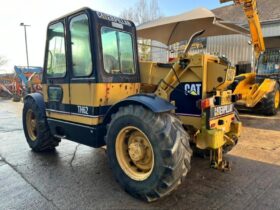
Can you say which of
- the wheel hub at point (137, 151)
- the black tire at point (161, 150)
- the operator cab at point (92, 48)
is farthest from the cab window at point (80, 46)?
the wheel hub at point (137, 151)

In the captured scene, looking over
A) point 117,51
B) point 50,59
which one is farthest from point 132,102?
point 50,59

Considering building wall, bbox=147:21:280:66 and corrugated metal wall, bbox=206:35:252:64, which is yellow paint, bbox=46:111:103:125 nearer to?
building wall, bbox=147:21:280:66

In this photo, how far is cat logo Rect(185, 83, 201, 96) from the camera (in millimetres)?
3799

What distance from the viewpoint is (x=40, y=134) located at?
200 inches

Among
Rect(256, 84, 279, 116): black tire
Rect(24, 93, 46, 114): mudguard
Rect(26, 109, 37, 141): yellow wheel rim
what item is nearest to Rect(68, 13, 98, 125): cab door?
Rect(24, 93, 46, 114): mudguard

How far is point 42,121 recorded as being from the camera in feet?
16.5

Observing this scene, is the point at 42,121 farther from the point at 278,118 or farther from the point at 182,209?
the point at 278,118

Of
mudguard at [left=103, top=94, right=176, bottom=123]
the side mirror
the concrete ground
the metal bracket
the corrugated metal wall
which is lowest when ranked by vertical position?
Result: the concrete ground

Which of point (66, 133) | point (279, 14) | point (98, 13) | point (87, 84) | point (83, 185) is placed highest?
point (279, 14)

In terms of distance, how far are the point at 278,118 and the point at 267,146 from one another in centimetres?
406

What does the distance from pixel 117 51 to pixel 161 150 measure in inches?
73.3

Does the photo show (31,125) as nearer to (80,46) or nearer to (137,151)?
(80,46)

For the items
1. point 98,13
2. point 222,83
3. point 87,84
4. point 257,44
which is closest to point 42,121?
point 87,84

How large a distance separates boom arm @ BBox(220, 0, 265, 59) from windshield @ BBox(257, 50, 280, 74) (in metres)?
0.68
